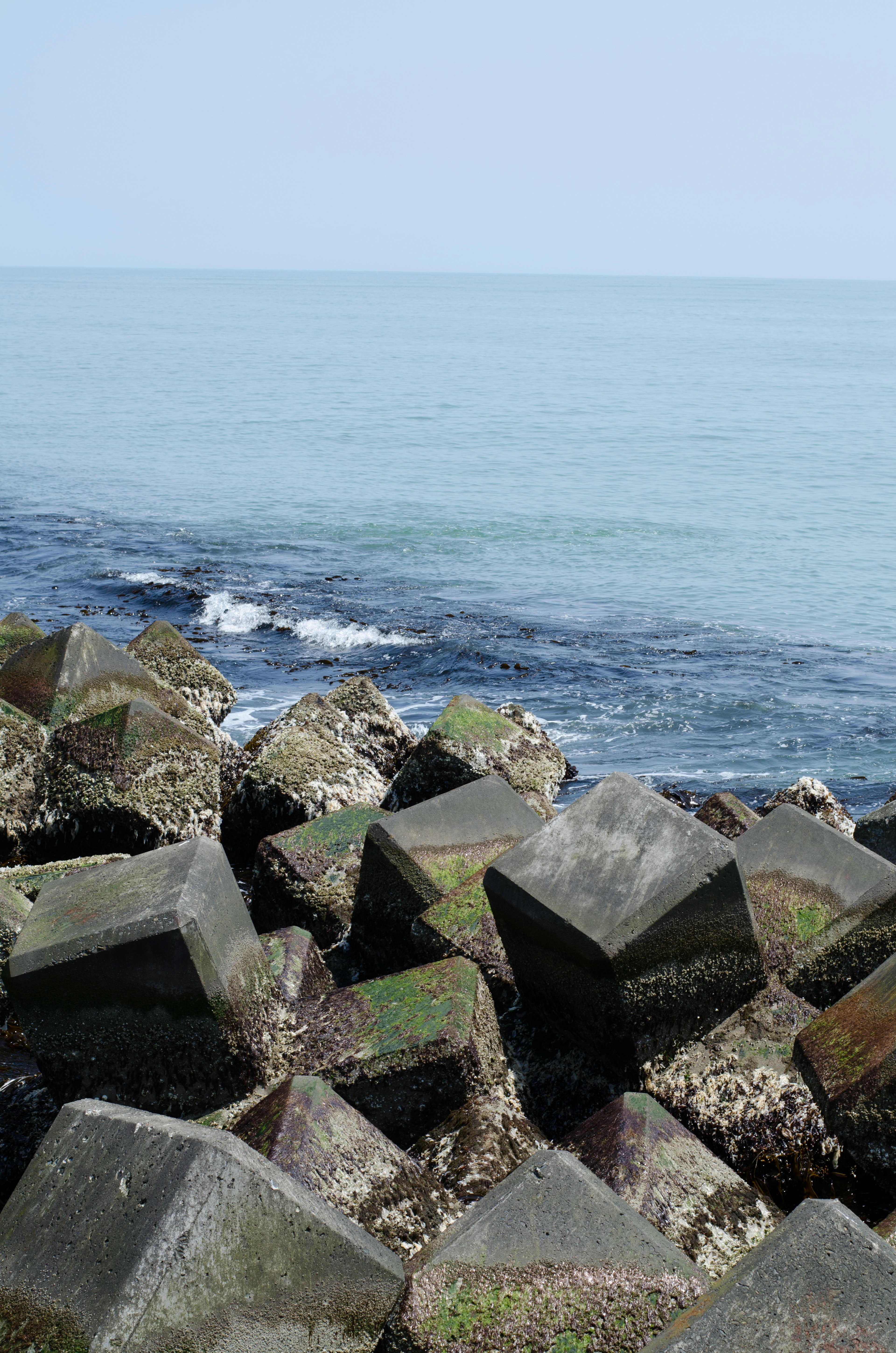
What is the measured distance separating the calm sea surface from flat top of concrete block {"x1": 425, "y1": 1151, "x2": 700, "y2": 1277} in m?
7.67

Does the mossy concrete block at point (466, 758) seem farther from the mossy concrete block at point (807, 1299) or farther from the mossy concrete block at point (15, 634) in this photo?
the mossy concrete block at point (807, 1299)

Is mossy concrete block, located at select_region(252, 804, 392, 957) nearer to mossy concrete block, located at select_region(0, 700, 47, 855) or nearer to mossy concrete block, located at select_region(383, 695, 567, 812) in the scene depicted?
mossy concrete block, located at select_region(383, 695, 567, 812)

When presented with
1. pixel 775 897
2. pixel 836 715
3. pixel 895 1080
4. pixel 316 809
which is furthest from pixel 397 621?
pixel 895 1080

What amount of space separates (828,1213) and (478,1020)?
1729mm

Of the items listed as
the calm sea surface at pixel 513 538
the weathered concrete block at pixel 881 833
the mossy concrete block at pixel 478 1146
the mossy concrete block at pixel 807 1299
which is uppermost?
the mossy concrete block at pixel 807 1299

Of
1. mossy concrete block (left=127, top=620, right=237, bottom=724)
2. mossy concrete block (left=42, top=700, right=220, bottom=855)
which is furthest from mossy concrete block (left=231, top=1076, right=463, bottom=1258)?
mossy concrete block (left=127, top=620, right=237, bottom=724)

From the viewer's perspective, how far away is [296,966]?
14.8 ft

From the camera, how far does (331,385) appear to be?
56.2m

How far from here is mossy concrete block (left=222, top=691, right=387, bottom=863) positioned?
21.6ft

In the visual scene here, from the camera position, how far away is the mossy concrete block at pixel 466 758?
700 cm

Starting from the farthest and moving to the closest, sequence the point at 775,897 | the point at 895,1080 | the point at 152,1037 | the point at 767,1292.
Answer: the point at 775,897
the point at 152,1037
the point at 895,1080
the point at 767,1292

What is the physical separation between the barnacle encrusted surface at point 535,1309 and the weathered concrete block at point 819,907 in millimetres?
1787

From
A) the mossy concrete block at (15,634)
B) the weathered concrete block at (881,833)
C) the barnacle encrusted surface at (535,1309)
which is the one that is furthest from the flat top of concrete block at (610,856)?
the mossy concrete block at (15,634)

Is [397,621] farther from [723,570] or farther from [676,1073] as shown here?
[676,1073]
